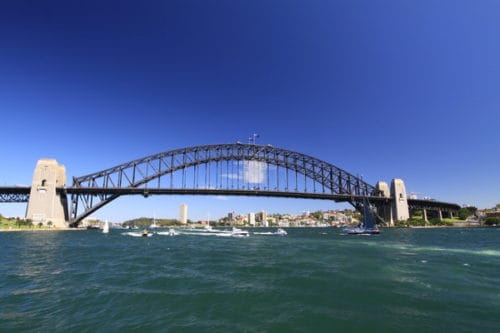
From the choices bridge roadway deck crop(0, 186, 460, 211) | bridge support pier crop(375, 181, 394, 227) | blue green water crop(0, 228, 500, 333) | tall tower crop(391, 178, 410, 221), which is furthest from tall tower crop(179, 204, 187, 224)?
blue green water crop(0, 228, 500, 333)

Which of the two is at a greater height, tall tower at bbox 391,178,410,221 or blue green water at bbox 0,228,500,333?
tall tower at bbox 391,178,410,221

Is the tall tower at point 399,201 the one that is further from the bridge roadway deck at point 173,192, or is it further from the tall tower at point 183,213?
the tall tower at point 183,213

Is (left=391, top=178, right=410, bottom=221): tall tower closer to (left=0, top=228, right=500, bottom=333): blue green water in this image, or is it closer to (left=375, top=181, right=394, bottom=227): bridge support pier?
(left=375, top=181, right=394, bottom=227): bridge support pier

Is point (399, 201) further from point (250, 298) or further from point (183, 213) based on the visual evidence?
point (183, 213)

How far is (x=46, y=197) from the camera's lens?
69625 mm

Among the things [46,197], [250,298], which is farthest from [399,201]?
[46,197]

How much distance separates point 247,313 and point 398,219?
10228cm

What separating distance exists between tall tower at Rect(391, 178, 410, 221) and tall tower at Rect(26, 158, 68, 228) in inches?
4032

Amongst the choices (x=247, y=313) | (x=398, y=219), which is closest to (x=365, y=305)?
(x=247, y=313)

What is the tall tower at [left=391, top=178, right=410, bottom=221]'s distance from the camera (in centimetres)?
9653

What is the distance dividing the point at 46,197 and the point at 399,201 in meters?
107

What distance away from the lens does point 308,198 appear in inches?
3440

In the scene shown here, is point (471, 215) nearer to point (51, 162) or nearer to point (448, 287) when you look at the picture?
point (448, 287)

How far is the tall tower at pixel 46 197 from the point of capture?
68.8 metres
